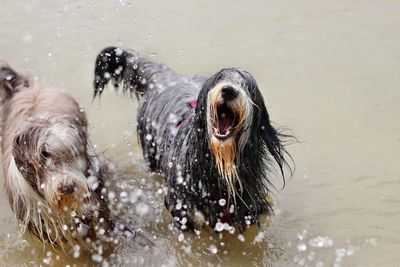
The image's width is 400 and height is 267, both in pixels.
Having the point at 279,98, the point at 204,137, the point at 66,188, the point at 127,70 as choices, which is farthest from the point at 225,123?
the point at 279,98

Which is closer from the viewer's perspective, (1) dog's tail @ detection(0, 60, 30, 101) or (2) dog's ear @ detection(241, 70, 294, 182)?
(2) dog's ear @ detection(241, 70, 294, 182)

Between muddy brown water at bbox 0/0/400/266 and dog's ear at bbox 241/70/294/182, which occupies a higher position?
dog's ear at bbox 241/70/294/182

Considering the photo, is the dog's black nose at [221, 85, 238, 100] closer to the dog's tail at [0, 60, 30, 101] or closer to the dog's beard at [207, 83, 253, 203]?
the dog's beard at [207, 83, 253, 203]

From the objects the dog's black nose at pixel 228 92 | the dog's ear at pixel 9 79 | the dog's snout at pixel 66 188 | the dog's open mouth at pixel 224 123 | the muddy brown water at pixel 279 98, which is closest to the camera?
the dog's black nose at pixel 228 92

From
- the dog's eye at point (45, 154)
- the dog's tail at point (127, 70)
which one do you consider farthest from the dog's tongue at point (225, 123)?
the dog's tail at point (127, 70)

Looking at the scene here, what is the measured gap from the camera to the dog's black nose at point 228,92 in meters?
4.21

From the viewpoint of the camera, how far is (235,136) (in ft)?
14.6

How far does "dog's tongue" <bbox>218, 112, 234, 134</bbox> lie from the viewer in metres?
4.42

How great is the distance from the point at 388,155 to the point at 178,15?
4563mm

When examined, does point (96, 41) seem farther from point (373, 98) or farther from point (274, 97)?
point (373, 98)

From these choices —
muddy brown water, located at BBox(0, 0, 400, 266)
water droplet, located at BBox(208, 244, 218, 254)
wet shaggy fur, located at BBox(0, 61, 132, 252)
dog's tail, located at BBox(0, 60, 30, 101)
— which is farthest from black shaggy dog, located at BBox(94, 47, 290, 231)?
dog's tail, located at BBox(0, 60, 30, 101)

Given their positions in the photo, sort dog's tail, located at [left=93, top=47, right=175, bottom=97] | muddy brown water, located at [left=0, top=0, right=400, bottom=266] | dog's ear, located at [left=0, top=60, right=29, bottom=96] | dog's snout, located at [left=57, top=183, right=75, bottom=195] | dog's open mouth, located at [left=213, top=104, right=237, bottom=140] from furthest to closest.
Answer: dog's tail, located at [left=93, top=47, right=175, bottom=97] < dog's ear, located at [left=0, top=60, right=29, bottom=96] < muddy brown water, located at [left=0, top=0, right=400, bottom=266] < dog's snout, located at [left=57, top=183, right=75, bottom=195] < dog's open mouth, located at [left=213, top=104, right=237, bottom=140]

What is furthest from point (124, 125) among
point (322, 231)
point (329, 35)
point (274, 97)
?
point (329, 35)

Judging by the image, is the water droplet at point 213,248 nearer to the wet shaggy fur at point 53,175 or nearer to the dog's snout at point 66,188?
the wet shaggy fur at point 53,175
